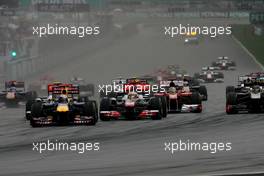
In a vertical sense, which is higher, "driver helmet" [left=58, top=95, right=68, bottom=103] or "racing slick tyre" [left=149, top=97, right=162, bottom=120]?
"driver helmet" [left=58, top=95, right=68, bottom=103]

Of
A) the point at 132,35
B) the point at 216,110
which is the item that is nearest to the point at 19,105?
the point at 216,110

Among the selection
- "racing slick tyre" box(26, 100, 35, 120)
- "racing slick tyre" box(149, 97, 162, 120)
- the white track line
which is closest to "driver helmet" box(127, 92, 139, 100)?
"racing slick tyre" box(149, 97, 162, 120)

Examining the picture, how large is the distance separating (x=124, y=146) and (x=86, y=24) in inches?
4187

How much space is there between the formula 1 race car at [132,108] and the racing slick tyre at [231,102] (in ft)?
9.59

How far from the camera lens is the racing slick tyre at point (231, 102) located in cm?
3855

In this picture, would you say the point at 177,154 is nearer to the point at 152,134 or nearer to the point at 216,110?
the point at 152,134

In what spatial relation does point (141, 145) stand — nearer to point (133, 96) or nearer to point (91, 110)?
point (91, 110)

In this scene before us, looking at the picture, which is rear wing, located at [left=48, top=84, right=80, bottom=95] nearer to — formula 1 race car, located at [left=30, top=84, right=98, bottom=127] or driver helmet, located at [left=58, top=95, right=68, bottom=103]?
formula 1 race car, located at [left=30, top=84, right=98, bottom=127]

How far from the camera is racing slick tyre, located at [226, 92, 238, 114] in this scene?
3855cm

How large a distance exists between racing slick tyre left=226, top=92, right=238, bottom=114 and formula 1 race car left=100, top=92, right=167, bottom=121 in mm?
2923

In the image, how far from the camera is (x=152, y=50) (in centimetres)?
13850

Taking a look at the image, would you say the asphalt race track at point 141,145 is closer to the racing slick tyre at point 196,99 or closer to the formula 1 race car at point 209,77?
the racing slick tyre at point 196,99

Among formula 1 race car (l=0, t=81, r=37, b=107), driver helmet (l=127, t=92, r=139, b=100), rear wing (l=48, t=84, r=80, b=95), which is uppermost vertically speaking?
rear wing (l=48, t=84, r=80, b=95)

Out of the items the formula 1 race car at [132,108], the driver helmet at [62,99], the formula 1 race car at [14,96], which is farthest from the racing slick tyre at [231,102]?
the formula 1 race car at [14,96]
